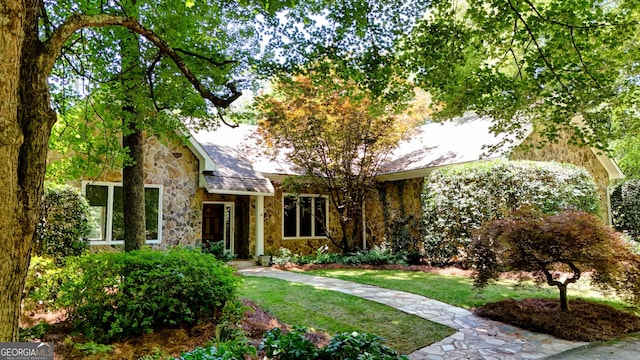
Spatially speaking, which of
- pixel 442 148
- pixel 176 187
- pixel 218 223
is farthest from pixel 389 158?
pixel 176 187

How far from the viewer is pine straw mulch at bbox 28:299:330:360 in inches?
154

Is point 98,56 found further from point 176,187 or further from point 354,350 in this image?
point 176,187

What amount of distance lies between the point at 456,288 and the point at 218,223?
8930mm

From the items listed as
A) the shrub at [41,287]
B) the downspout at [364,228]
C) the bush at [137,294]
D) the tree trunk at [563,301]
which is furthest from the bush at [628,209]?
the shrub at [41,287]

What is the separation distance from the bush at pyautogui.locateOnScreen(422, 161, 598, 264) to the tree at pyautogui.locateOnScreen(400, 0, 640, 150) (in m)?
3.17

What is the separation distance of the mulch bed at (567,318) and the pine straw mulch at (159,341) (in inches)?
122

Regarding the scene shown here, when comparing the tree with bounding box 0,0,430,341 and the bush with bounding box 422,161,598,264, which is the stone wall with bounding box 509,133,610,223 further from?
the tree with bounding box 0,0,430,341

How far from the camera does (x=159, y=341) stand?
431cm

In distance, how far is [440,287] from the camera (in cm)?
834

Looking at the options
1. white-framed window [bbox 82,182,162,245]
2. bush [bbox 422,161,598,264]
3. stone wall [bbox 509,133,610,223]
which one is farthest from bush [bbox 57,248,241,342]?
stone wall [bbox 509,133,610,223]

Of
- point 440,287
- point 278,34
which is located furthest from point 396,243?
point 278,34

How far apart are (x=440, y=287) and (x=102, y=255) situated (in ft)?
21.7

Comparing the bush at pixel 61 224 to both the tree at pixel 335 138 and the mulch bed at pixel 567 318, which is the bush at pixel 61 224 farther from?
the mulch bed at pixel 567 318

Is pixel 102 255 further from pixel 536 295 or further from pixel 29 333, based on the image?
pixel 536 295
